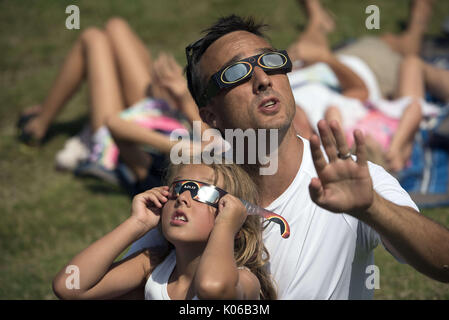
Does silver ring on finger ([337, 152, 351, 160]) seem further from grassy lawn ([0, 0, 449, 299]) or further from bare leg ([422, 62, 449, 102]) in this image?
bare leg ([422, 62, 449, 102])

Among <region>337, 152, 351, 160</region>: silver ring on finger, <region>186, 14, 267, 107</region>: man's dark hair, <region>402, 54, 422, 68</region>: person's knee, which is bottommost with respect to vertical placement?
<region>337, 152, 351, 160</region>: silver ring on finger

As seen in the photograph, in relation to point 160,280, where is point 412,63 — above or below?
above

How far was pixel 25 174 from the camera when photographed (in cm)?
511

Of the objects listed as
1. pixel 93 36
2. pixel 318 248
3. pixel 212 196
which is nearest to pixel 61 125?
pixel 93 36

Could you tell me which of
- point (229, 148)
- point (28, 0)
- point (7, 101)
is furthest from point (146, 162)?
point (28, 0)

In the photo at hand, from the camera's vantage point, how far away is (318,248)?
2.00m

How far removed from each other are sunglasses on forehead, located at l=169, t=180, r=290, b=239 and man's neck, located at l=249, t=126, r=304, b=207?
0.44ft

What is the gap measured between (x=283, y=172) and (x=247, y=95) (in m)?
0.41

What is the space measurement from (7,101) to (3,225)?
110 inches

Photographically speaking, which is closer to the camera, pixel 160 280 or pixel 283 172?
pixel 160 280

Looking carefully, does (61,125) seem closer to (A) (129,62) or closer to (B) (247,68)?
(A) (129,62)

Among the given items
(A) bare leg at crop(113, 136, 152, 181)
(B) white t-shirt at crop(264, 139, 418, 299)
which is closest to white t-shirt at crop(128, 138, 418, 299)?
(B) white t-shirt at crop(264, 139, 418, 299)

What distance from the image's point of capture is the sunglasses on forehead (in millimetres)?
2021
